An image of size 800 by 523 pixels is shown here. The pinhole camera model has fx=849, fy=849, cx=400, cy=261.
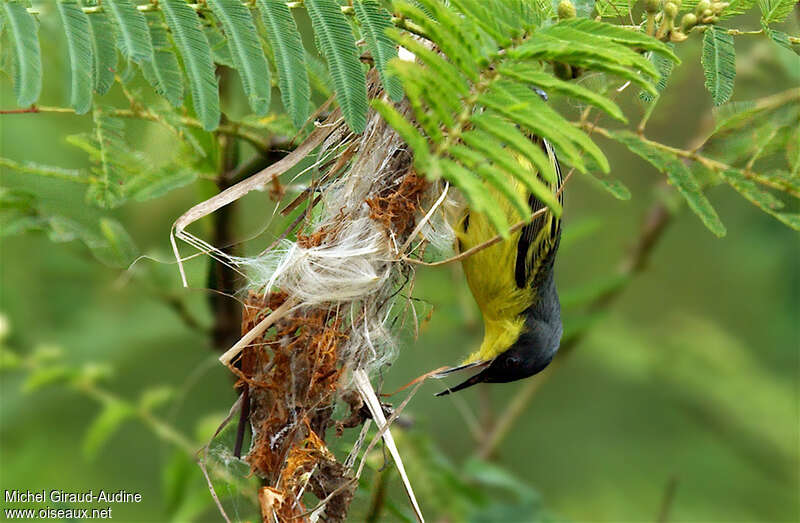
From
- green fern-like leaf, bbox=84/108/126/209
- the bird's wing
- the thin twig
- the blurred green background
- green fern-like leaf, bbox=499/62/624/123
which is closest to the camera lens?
green fern-like leaf, bbox=499/62/624/123

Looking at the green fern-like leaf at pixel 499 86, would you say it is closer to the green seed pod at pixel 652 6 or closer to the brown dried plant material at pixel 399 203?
the green seed pod at pixel 652 6

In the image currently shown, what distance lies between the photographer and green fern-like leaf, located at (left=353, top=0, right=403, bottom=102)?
6.18ft

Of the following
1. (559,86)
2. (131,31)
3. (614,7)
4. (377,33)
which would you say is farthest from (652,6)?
(131,31)

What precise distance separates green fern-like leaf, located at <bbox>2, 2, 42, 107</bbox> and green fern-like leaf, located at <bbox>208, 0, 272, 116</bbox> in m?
0.38

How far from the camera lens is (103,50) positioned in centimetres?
188

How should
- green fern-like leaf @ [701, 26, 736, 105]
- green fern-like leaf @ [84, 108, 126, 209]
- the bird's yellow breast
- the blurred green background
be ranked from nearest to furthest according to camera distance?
1. green fern-like leaf @ [701, 26, 736, 105]
2. green fern-like leaf @ [84, 108, 126, 209]
3. the bird's yellow breast
4. the blurred green background

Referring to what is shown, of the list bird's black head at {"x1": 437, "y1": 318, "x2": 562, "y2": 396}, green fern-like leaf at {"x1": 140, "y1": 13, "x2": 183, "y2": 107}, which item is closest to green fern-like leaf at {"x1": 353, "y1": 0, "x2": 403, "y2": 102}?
green fern-like leaf at {"x1": 140, "y1": 13, "x2": 183, "y2": 107}

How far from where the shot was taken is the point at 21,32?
179 centimetres

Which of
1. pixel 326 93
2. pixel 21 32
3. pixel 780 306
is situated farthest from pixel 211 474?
pixel 780 306

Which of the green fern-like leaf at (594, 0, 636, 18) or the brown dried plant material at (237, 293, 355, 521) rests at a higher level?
the green fern-like leaf at (594, 0, 636, 18)

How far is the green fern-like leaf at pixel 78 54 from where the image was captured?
179cm

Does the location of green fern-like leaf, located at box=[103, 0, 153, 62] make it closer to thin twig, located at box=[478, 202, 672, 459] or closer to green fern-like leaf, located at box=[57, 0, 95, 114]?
green fern-like leaf, located at box=[57, 0, 95, 114]

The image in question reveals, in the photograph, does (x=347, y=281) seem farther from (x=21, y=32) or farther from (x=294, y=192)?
(x=21, y=32)

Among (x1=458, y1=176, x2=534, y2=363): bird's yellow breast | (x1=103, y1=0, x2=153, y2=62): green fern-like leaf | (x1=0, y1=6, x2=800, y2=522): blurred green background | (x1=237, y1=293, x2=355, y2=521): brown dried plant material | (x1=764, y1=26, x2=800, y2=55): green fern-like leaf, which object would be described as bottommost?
(x1=0, y1=6, x2=800, y2=522): blurred green background
